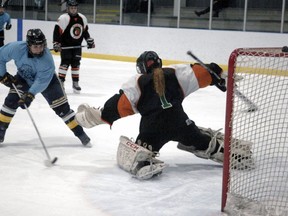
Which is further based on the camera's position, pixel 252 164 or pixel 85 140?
pixel 85 140

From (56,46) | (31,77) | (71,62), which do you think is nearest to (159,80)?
(31,77)

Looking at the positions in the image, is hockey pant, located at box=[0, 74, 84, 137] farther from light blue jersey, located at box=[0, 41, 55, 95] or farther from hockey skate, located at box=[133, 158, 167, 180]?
hockey skate, located at box=[133, 158, 167, 180]

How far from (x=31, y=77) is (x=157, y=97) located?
971 mm

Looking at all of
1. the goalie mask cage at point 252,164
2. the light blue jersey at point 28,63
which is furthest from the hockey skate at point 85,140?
the goalie mask cage at point 252,164

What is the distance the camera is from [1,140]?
12.0 feet

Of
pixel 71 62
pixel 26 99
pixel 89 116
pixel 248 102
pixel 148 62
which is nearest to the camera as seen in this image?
pixel 248 102

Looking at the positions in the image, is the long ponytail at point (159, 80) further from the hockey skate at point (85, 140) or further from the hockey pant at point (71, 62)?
the hockey pant at point (71, 62)

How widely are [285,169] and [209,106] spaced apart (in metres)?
2.61

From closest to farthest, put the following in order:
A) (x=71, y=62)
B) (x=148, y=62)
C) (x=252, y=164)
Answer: (x=252, y=164)
(x=148, y=62)
(x=71, y=62)

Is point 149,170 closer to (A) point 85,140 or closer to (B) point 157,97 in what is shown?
(B) point 157,97

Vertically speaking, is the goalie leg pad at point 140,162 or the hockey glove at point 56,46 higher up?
the hockey glove at point 56,46

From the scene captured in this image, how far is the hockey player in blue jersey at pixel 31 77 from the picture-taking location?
342cm

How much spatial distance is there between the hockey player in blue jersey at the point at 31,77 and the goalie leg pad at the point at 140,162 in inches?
27.6

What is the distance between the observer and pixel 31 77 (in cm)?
357
